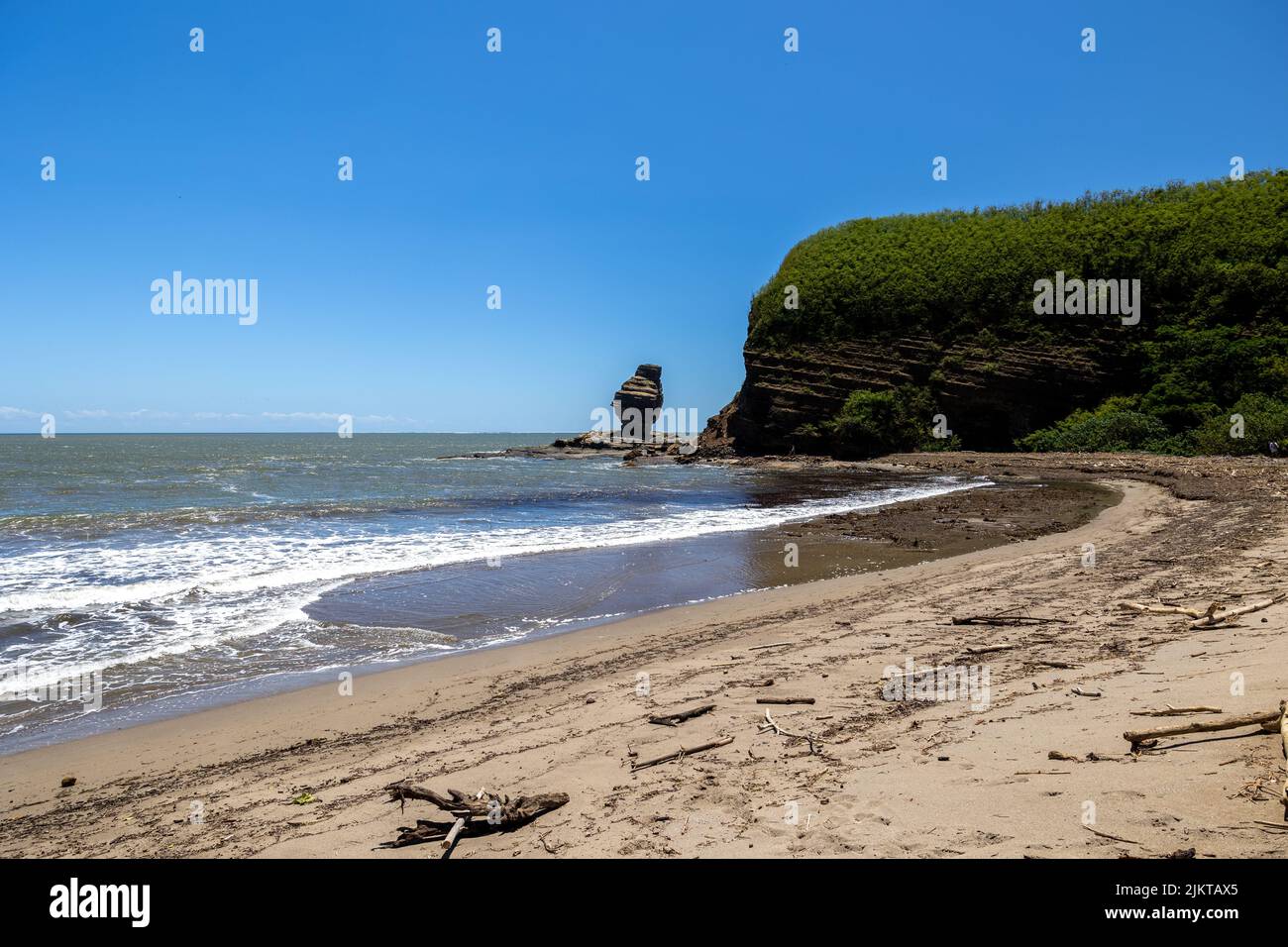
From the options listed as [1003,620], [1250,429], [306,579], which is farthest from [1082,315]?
[306,579]

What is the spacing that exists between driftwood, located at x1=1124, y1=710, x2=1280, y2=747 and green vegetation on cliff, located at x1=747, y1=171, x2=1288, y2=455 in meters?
37.3

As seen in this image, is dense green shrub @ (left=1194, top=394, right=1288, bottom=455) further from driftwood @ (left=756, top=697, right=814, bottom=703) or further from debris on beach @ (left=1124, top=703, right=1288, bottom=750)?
driftwood @ (left=756, top=697, right=814, bottom=703)

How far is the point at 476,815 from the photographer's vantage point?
12.3ft

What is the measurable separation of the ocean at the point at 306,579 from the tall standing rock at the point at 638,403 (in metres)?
64.1

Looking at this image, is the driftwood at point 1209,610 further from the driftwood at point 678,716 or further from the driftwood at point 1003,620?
the driftwood at point 678,716

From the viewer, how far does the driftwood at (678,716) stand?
17.2 ft

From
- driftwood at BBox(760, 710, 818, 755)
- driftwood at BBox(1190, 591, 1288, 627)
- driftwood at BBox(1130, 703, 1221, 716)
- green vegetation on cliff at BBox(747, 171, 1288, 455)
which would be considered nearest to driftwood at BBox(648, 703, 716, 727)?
driftwood at BBox(760, 710, 818, 755)

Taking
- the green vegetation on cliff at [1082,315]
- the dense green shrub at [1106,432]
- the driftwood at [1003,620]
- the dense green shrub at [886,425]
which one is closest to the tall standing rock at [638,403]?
the green vegetation on cliff at [1082,315]

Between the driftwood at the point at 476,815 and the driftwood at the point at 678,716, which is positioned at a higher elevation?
the driftwood at the point at 476,815

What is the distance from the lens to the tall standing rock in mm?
91188

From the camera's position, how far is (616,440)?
8350cm
